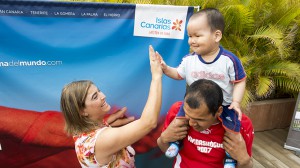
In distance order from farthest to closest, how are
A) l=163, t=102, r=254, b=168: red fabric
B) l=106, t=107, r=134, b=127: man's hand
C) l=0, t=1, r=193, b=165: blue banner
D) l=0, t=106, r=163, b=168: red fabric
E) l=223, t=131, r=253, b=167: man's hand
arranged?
l=106, t=107, r=134, b=127: man's hand < l=0, t=106, r=163, b=168: red fabric < l=0, t=1, r=193, b=165: blue banner < l=163, t=102, r=254, b=168: red fabric < l=223, t=131, r=253, b=167: man's hand

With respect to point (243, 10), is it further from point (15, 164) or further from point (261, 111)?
point (15, 164)

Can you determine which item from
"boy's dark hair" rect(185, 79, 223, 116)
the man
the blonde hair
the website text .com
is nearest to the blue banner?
the website text .com

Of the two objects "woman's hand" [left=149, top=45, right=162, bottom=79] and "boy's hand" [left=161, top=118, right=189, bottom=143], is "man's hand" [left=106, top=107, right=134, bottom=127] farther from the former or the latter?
"woman's hand" [left=149, top=45, right=162, bottom=79]

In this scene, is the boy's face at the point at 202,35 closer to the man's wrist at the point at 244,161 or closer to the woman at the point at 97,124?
the woman at the point at 97,124

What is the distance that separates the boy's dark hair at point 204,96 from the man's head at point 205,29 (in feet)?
1.04

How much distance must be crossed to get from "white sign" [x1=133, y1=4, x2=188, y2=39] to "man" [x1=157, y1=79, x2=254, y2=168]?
36.5 inches

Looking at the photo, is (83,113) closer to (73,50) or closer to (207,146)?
(73,50)

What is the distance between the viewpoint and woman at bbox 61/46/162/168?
169 centimetres

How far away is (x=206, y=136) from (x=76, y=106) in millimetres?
901

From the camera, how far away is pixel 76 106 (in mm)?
1809

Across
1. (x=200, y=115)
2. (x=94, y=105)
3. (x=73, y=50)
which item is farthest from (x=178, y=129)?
(x=73, y=50)

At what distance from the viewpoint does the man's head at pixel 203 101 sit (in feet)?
5.32

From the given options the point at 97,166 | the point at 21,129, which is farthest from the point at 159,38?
the point at 21,129

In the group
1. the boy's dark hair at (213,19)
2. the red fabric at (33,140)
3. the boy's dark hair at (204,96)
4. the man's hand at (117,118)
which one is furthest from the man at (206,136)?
the red fabric at (33,140)
